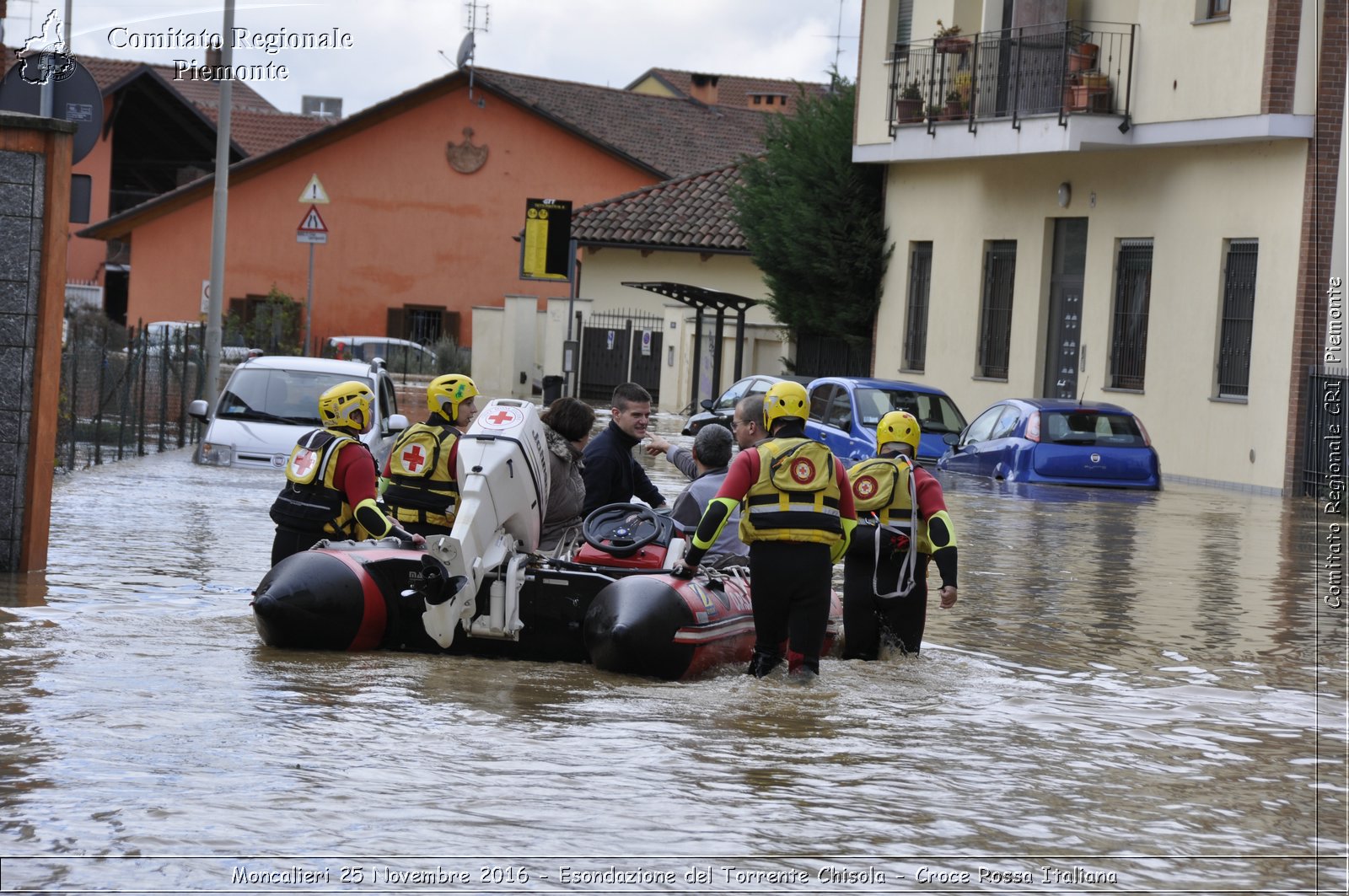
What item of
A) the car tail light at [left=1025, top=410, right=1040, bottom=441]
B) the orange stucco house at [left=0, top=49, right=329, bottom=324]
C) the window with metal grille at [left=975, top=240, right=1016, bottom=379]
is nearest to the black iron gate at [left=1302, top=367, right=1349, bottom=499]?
the car tail light at [left=1025, top=410, right=1040, bottom=441]

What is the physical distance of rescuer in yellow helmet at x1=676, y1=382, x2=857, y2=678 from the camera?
390 inches

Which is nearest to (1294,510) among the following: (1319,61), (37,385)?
(1319,61)

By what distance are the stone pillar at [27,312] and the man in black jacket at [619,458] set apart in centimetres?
416

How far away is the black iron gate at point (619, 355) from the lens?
47.9m

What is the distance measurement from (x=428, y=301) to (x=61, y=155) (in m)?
42.9

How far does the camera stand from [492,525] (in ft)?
34.0

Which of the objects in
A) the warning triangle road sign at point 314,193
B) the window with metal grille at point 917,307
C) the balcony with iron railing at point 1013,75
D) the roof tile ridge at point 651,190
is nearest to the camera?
the balcony with iron railing at point 1013,75

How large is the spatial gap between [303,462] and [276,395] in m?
10.9

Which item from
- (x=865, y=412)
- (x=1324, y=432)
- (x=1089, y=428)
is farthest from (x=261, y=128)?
(x=1324, y=432)

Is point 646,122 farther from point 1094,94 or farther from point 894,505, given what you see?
point 894,505

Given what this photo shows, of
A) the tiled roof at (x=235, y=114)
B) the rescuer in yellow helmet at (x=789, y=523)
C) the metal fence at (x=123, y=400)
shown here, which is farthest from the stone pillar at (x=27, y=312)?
the tiled roof at (x=235, y=114)

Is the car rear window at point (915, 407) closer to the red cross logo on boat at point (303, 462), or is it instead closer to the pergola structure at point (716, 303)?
the pergola structure at point (716, 303)

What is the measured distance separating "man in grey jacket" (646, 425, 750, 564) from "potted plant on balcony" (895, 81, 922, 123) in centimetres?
2314

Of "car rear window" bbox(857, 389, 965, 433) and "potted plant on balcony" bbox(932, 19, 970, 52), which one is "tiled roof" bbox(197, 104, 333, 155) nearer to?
"potted plant on balcony" bbox(932, 19, 970, 52)
